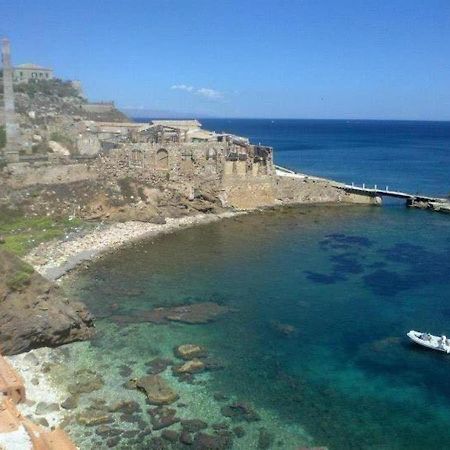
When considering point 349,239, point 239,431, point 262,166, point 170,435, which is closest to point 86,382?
point 170,435

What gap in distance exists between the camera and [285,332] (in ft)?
83.1

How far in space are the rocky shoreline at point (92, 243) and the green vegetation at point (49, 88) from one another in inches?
1857

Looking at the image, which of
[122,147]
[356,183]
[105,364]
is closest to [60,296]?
[105,364]

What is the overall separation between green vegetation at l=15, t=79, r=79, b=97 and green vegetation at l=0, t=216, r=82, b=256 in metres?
46.1

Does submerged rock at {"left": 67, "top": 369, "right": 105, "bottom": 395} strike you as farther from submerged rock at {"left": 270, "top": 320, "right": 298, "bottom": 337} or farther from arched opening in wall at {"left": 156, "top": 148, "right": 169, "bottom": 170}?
arched opening in wall at {"left": 156, "top": 148, "right": 169, "bottom": 170}

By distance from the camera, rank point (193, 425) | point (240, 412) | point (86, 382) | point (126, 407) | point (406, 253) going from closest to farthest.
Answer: point (193, 425) → point (240, 412) → point (126, 407) → point (86, 382) → point (406, 253)

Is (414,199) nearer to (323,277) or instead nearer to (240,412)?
(323,277)

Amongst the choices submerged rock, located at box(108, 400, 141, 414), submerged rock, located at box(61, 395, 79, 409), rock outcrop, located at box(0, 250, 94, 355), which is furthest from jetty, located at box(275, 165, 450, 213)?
submerged rock, located at box(61, 395, 79, 409)

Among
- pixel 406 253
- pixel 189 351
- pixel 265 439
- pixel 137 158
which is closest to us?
pixel 265 439

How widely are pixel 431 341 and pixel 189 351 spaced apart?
11051 mm

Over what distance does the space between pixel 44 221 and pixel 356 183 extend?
4331 centimetres

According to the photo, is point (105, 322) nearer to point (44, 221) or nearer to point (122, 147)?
point (44, 221)

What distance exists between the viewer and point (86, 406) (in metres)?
19.0

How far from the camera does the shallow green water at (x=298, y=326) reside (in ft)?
62.1
